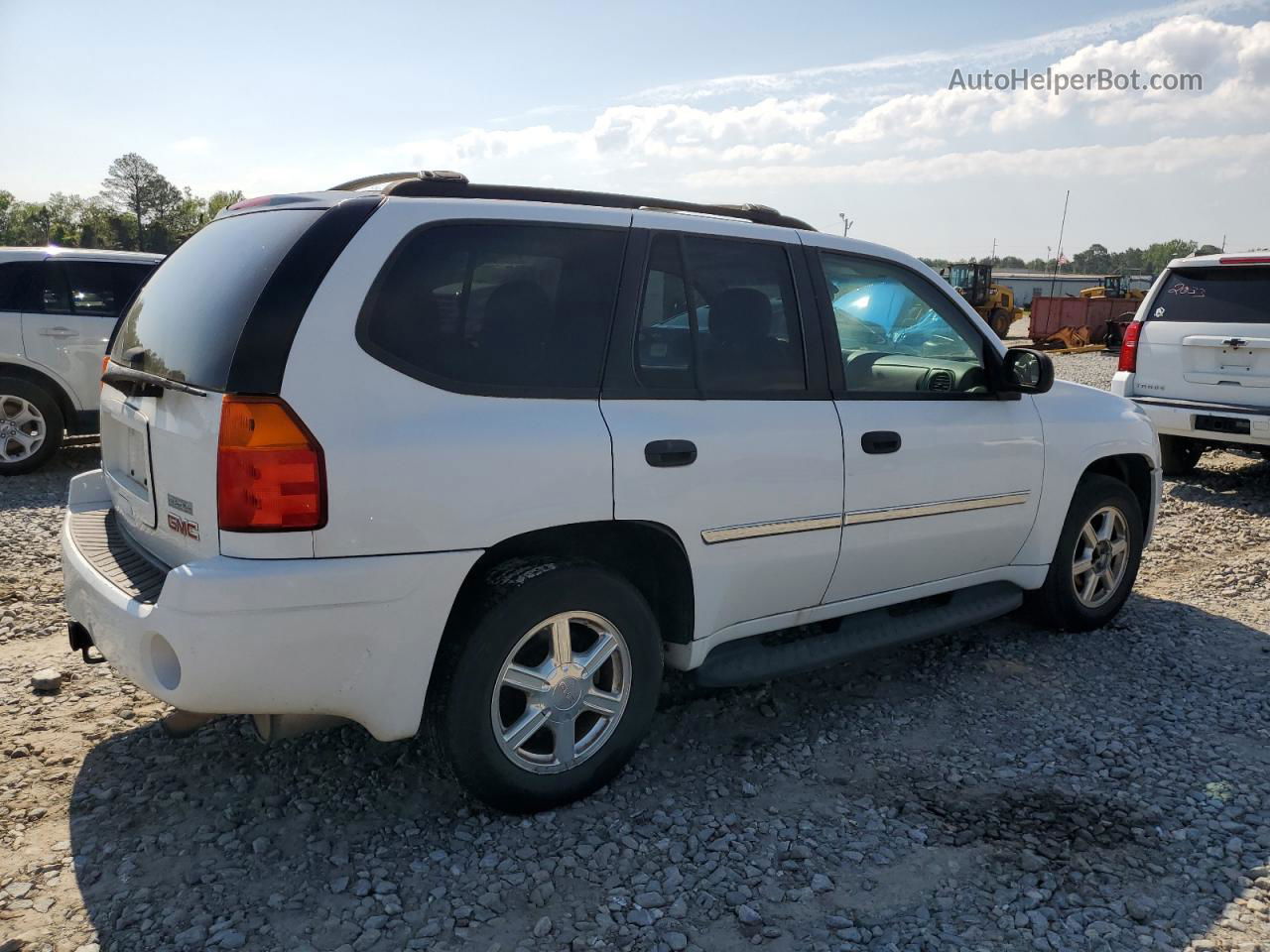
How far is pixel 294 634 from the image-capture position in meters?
2.59

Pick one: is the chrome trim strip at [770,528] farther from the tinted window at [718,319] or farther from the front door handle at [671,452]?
the tinted window at [718,319]

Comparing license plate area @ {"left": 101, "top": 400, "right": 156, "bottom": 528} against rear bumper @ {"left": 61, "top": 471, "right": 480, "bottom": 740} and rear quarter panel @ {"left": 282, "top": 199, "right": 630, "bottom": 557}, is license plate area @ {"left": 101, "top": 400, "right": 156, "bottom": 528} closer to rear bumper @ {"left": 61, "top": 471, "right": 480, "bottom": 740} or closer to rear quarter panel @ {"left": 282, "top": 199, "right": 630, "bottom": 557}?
rear bumper @ {"left": 61, "top": 471, "right": 480, "bottom": 740}

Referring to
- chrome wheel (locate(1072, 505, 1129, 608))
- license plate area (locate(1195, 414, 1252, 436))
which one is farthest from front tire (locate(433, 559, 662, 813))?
license plate area (locate(1195, 414, 1252, 436))

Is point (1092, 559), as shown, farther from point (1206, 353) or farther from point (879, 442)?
point (1206, 353)

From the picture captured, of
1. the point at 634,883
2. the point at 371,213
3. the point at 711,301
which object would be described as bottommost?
the point at 634,883

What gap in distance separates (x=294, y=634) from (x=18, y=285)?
7.13 meters

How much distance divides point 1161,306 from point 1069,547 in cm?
459

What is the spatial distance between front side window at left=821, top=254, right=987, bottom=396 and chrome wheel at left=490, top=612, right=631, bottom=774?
1396mm

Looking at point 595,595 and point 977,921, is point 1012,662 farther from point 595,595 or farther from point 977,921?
point 595,595

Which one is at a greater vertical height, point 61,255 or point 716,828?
point 61,255

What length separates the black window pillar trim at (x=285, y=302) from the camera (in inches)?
101

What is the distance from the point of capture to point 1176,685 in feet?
14.3

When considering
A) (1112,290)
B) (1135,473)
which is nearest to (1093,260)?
(1112,290)

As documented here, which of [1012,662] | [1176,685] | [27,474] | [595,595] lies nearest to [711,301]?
[595,595]
